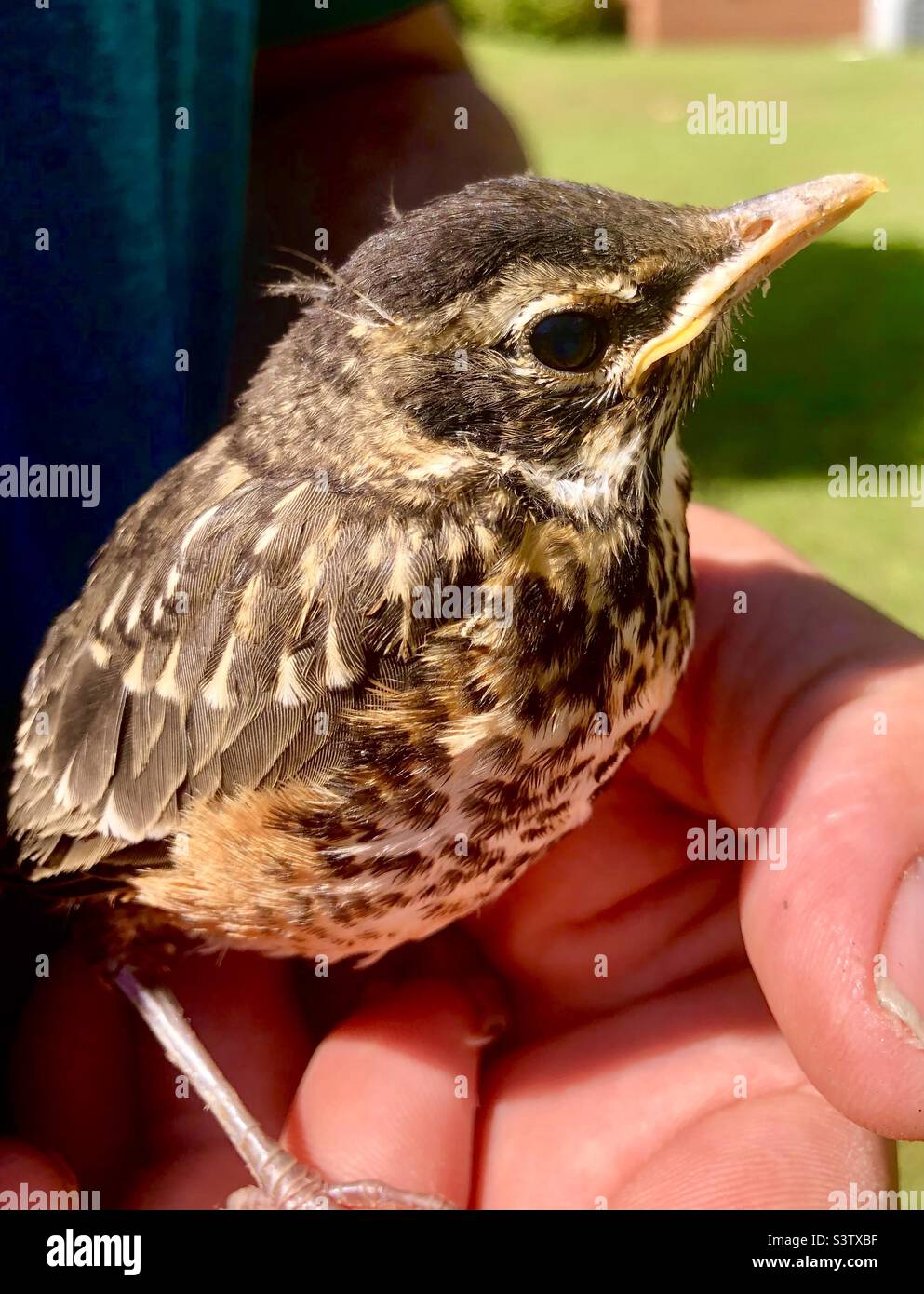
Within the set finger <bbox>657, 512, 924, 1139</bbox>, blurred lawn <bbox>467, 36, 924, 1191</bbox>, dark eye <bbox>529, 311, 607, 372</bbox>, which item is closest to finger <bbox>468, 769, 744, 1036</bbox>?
finger <bbox>657, 512, 924, 1139</bbox>

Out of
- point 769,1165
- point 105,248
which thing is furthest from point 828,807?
point 105,248

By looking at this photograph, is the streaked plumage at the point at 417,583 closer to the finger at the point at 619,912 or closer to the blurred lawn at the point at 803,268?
the finger at the point at 619,912

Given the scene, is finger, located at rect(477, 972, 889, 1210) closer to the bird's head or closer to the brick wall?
the bird's head

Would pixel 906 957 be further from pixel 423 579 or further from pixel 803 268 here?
pixel 803 268

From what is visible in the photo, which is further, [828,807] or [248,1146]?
[248,1146]

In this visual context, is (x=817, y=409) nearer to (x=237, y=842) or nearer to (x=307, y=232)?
(x=307, y=232)

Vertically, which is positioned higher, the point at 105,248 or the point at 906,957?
the point at 105,248

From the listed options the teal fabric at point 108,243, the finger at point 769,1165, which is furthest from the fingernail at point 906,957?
the teal fabric at point 108,243
